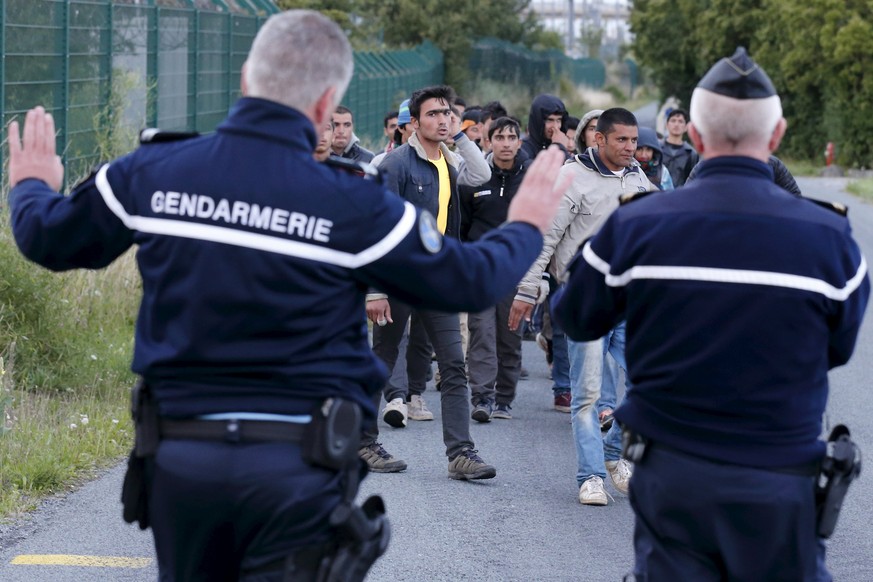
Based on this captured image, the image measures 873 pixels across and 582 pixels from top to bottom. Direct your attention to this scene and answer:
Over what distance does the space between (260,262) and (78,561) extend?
3.26m

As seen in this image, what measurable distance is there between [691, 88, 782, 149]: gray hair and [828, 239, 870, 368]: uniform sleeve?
1.16 ft

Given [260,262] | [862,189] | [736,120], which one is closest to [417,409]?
[736,120]

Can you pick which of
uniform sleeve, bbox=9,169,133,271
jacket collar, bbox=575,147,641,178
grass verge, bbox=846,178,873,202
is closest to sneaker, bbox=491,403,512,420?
jacket collar, bbox=575,147,641,178

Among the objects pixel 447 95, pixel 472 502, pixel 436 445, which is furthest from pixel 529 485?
pixel 447 95

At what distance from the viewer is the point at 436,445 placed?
8.76 metres

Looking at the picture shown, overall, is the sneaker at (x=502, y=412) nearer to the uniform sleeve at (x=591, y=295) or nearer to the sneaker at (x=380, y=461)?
the sneaker at (x=380, y=461)

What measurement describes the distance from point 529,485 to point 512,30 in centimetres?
5927

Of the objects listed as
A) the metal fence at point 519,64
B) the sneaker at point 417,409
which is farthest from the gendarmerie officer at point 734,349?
the metal fence at point 519,64

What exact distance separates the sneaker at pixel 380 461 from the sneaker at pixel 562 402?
228cm

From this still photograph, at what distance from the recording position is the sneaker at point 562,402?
1008 centimetres

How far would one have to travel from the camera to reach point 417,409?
9.64 meters

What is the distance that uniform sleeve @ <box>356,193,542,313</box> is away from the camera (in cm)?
331

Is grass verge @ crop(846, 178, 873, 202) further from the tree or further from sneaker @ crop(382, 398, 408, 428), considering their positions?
sneaker @ crop(382, 398, 408, 428)

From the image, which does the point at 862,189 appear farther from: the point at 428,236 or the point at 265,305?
the point at 265,305
